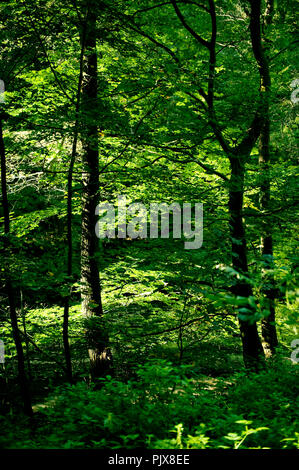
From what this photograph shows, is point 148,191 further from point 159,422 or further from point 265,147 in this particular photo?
point 159,422

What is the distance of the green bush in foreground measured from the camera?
2.37m

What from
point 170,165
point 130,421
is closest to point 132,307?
point 170,165

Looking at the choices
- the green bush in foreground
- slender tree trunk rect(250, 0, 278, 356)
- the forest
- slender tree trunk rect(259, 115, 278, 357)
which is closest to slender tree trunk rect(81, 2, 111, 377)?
the forest

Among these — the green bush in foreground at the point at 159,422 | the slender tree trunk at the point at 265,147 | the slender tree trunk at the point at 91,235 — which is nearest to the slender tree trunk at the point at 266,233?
the slender tree trunk at the point at 265,147

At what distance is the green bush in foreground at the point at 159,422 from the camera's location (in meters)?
2.37

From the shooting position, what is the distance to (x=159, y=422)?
2684 mm

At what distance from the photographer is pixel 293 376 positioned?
3.85m

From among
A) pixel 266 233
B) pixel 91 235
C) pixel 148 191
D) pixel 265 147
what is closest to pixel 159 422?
pixel 266 233

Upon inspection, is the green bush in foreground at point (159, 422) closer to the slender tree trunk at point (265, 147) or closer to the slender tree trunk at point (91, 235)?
the slender tree trunk at point (265, 147)

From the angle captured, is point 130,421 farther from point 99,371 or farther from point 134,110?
point 134,110

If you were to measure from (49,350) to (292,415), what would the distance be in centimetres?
576

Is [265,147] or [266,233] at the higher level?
[265,147]

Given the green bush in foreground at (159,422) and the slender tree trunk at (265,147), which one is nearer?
the green bush in foreground at (159,422)

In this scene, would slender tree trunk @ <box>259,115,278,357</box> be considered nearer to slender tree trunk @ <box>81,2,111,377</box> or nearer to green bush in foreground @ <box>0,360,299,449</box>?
green bush in foreground @ <box>0,360,299,449</box>
